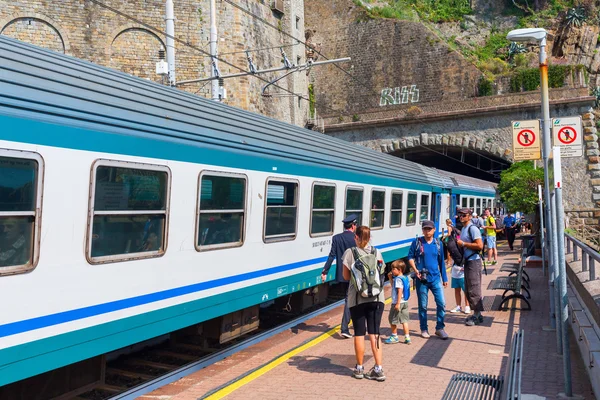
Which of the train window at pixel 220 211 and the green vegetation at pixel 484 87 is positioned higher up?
the green vegetation at pixel 484 87

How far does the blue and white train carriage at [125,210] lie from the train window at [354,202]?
5.82ft

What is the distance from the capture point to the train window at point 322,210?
10.3 meters

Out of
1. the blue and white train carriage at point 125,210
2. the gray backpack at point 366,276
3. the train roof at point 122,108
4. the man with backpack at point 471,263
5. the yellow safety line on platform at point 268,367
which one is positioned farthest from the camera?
the man with backpack at point 471,263

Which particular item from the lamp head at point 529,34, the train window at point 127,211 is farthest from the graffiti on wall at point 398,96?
the train window at point 127,211

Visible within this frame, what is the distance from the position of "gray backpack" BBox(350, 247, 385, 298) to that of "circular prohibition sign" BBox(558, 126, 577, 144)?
10.5 ft

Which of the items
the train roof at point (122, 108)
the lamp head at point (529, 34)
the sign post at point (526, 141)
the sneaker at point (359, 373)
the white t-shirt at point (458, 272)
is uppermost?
the lamp head at point (529, 34)

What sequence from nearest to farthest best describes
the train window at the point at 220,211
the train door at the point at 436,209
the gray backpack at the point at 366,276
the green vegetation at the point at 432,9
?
the gray backpack at the point at 366,276 < the train window at the point at 220,211 < the train door at the point at 436,209 < the green vegetation at the point at 432,9

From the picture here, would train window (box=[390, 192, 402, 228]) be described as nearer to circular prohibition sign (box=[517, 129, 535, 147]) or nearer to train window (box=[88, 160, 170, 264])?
circular prohibition sign (box=[517, 129, 535, 147])

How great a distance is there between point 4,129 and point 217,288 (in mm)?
3455

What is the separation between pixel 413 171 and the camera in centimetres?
1659

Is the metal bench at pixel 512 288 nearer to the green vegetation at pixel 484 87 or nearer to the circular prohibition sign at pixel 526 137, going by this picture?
the circular prohibition sign at pixel 526 137

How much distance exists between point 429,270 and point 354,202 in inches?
125

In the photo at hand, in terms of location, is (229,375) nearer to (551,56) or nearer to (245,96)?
(245,96)

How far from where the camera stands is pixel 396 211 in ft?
48.0
